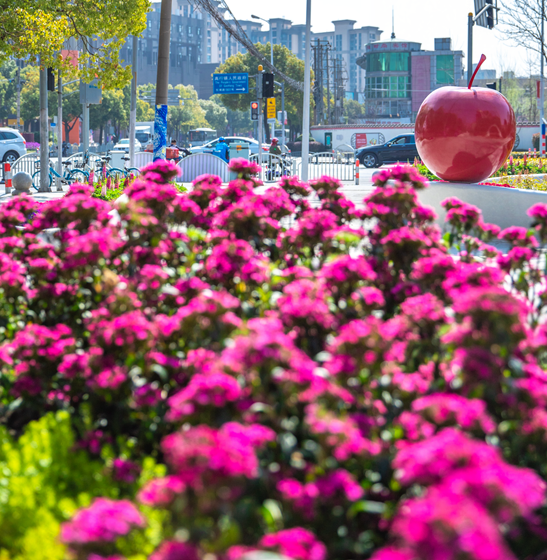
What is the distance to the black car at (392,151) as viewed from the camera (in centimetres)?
4028

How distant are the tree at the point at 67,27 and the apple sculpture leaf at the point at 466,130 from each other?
912 cm

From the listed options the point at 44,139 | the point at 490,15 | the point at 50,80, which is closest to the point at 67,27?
the point at 44,139

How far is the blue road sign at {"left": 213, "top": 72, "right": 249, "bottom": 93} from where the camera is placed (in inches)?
1378

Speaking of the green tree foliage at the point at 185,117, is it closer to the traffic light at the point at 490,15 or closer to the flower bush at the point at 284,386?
the traffic light at the point at 490,15

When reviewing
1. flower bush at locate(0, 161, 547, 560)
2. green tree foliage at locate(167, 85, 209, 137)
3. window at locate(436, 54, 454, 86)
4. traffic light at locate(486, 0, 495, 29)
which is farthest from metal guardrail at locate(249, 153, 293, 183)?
green tree foliage at locate(167, 85, 209, 137)

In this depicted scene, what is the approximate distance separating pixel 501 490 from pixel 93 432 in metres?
1.96

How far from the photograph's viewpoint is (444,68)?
374 ft

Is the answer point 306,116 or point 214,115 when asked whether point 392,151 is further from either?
point 214,115

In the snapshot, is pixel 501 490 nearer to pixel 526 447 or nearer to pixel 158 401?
pixel 526 447

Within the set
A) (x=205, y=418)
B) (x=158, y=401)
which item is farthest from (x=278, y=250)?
(x=205, y=418)

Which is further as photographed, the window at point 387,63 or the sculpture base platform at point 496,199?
the window at point 387,63

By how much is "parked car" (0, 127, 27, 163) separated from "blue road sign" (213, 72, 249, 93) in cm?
942

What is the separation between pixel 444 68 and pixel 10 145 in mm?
92151

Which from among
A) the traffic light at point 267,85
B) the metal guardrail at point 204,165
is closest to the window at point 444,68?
the traffic light at point 267,85
